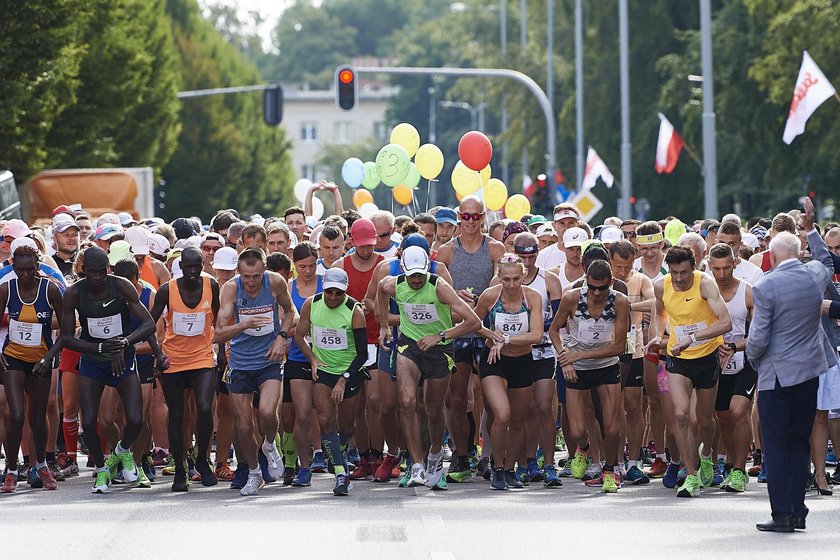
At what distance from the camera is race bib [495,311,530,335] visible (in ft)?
46.8

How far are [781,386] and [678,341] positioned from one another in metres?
1.78

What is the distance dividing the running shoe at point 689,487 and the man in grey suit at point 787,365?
1.74m

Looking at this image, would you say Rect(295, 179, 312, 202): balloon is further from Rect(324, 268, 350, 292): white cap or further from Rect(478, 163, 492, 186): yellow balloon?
Rect(324, 268, 350, 292): white cap

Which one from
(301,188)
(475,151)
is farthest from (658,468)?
(301,188)

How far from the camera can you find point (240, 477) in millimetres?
14523

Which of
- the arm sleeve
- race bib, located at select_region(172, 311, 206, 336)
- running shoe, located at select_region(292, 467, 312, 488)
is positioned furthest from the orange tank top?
running shoe, located at select_region(292, 467, 312, 488)

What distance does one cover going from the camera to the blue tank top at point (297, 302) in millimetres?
14391

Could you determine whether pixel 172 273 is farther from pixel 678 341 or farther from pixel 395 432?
pixel 678 341

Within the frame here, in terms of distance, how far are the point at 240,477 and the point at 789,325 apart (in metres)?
4.64

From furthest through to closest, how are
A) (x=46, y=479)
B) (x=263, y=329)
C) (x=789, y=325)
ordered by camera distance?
1. (x=46, y=479)
2. (x=263, y=329)
3. (x=789, y=325)

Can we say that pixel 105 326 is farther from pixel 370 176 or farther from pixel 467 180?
pixel 370 176

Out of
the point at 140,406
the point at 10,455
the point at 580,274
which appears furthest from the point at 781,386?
the point at 10,455

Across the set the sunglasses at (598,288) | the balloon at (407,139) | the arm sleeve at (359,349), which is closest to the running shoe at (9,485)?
the arm sleeve at (359,349)

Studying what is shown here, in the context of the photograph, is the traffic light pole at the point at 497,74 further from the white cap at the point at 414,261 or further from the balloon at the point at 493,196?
the white cap at the point at 414,261
